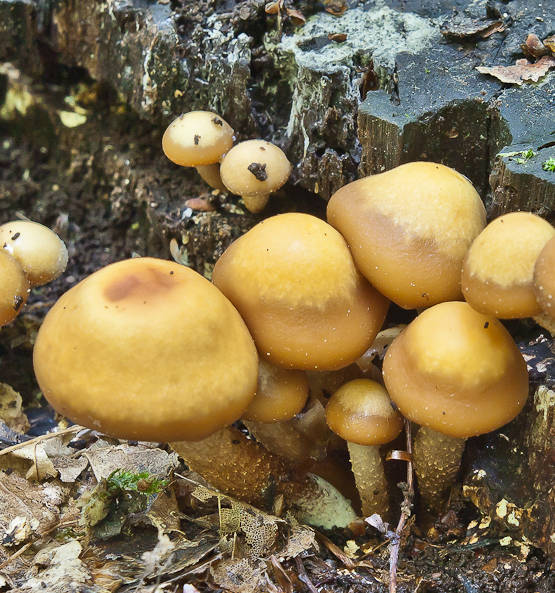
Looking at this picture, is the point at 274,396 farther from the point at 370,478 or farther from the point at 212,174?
the point at 212,174

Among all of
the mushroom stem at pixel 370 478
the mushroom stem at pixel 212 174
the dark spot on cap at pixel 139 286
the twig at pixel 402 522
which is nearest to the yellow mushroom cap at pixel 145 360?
the dark spot on cap at pixel 139 286

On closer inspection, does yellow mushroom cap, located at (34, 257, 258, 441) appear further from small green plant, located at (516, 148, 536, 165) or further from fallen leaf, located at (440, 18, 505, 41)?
fallen leaf, located at (440, 18, 505, 41)

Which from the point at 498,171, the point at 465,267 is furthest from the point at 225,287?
the point at 498,171

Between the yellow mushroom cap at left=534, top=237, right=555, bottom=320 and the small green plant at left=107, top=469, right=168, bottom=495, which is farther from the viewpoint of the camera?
the small green plant at left=107, top=469, right=168, bottom=495

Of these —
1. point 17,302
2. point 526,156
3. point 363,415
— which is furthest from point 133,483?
point 526,156

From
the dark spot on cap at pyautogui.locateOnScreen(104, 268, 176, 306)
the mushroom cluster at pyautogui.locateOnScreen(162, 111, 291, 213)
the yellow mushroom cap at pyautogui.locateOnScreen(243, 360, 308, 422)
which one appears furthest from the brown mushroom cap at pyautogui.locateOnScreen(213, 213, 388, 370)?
the mushroom cluster at pyautogui.locateOnScreen(162, 111, 291, 213)
